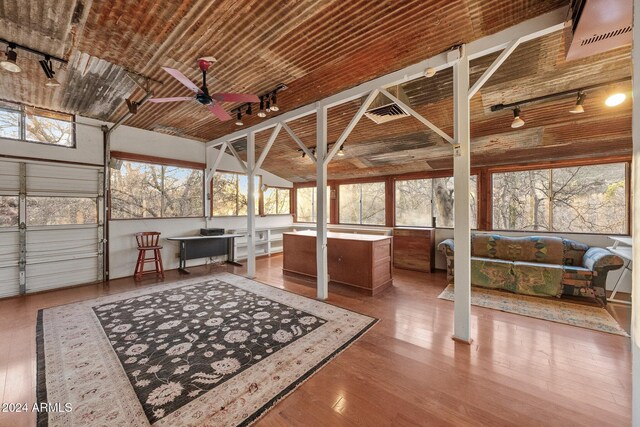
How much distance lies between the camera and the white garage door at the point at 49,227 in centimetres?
409

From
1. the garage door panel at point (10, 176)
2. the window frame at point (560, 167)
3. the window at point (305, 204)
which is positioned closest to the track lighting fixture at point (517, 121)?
the window frame at point (560, 167)

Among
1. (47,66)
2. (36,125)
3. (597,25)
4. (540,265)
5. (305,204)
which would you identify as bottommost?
(540,265)

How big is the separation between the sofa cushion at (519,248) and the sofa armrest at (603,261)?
46cm

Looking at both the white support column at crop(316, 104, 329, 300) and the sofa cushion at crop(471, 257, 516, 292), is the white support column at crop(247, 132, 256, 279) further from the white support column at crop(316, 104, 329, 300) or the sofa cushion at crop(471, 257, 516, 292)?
the sofa cushion at crop(471, 257, 516, 292)

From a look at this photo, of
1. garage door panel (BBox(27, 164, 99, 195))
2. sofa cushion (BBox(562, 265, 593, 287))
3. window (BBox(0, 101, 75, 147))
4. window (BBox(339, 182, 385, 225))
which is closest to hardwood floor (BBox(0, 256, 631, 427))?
sofa cushion (BBox(562, 265, 593, 287))

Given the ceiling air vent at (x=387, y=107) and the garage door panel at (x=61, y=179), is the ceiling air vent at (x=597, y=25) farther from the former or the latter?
the garage door panel at (x=61, y=179)

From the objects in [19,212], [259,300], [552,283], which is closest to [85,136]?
[19,212]

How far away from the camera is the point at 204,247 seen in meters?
→ 6.12

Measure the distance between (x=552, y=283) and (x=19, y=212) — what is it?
8820mm

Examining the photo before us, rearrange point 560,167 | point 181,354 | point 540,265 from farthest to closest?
point 560,167 < point 540,265 < point 181,354

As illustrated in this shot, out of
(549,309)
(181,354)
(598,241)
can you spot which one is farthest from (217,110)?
(598,241)

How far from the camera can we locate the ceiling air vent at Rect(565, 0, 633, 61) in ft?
5.19

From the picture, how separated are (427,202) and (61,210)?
7.82 m

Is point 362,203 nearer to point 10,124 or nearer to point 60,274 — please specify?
point 60,274
